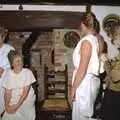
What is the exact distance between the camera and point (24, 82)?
13.4ft

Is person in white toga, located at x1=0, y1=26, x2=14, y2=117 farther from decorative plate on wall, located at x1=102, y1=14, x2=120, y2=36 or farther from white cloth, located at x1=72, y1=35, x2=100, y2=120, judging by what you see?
decorative plate on wall, located at x1=102, y1=14, x2=120, y2=36

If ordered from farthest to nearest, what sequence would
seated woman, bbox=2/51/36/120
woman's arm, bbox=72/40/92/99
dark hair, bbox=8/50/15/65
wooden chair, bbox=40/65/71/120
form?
wooden chair, bbox=40/65/71/120 → dark hair, bbox=8/50/15/65 → seated woman, bbox=2/51/36/120 → woman's arm, bbox=72/40/92/99

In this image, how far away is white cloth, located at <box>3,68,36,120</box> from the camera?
4.06 meters

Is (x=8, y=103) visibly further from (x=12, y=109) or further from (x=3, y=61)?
(x=3, y=61)

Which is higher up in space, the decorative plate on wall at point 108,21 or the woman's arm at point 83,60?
the decorative plate on wall at point 108,21

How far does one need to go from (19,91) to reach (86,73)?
100cm

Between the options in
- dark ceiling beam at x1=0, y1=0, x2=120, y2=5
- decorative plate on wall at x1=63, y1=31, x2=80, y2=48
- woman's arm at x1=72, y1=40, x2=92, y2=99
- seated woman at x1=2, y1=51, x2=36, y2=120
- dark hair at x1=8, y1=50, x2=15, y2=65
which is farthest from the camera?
decorative plate on wall at x1=63, y1=31, x2=80, y2=48

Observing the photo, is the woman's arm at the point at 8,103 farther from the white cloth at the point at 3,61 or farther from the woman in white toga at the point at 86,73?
the woman in white toga at the point at 86,73

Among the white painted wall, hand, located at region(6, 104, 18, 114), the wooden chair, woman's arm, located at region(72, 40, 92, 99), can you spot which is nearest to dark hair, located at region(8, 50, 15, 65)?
hand, located at region(6, 104, 18, 114)

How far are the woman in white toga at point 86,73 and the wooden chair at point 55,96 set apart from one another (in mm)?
1179

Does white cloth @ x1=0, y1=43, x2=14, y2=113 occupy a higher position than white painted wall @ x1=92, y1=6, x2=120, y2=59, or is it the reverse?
white painted wall @ x1=92, y1=6, x2=120, y2=59

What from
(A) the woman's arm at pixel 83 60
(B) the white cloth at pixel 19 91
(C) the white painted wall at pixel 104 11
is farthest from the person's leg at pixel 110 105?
(C) the white painted wall at pixel 104 11

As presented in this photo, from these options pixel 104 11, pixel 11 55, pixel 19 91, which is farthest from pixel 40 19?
pixel 19 91

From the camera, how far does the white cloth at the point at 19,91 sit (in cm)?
406
